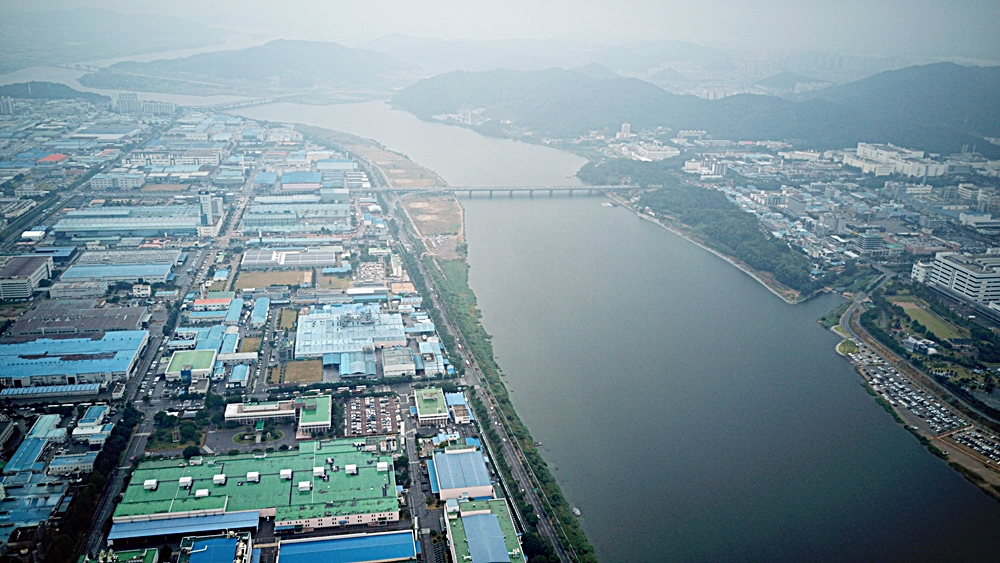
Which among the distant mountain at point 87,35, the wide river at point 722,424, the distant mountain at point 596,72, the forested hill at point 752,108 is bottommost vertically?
the wide river at point 722,424

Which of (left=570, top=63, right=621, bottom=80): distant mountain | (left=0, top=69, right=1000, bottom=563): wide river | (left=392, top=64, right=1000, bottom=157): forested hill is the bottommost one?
(left=0, top=69, right=1000, bottom=563): wide river

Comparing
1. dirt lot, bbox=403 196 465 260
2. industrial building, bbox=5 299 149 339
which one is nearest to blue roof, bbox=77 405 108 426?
industrial building, bbox=5 299 149 339

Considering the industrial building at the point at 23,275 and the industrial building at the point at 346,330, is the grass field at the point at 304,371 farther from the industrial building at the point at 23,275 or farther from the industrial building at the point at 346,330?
the industrial building at the point at 23,275

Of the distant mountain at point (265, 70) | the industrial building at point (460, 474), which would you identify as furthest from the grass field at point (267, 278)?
the distant mountain at point (265, 70)

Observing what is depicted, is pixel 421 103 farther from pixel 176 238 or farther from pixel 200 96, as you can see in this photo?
pixel 176 238

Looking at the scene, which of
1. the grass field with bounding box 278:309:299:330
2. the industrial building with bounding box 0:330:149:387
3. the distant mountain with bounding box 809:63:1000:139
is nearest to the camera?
the industrial building with bounding box 0:330:149:387

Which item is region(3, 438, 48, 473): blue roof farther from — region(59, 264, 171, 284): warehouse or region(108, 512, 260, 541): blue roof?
region(59, 264, 171, 284): warehouse
